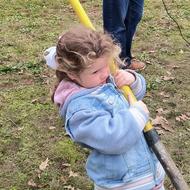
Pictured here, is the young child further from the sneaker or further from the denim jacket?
the sneaker

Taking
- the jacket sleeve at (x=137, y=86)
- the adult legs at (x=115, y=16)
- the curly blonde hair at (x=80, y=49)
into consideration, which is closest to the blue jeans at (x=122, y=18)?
the adult legs at (x=115, y=16)

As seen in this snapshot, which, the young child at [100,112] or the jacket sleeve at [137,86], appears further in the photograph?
the jacket sleeve at [137,86]

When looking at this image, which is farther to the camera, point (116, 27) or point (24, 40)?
point (24, 40)

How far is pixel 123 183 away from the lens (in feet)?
7.88

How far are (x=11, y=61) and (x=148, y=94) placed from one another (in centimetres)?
175

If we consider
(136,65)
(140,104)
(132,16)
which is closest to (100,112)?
(140,104)

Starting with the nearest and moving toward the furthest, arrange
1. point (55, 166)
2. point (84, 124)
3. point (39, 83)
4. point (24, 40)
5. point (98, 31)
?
1. point (84, 124)
2. point (98, 31)
3. point (55, 166)
4. point (39, 83)
5. point (24, 40)

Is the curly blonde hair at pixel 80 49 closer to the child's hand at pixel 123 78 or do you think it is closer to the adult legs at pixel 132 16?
the child's hand at pixel 123 78

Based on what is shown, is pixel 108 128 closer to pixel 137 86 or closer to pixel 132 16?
pixel 137 86

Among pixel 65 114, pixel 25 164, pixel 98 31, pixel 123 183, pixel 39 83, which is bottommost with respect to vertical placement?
pixel 39 83

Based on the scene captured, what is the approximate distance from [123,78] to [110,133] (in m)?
0.40

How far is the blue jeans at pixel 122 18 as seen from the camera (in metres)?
4.82

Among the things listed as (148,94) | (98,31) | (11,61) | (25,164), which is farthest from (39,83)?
(98,31)

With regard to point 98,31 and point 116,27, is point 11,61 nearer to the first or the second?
point 116,27
